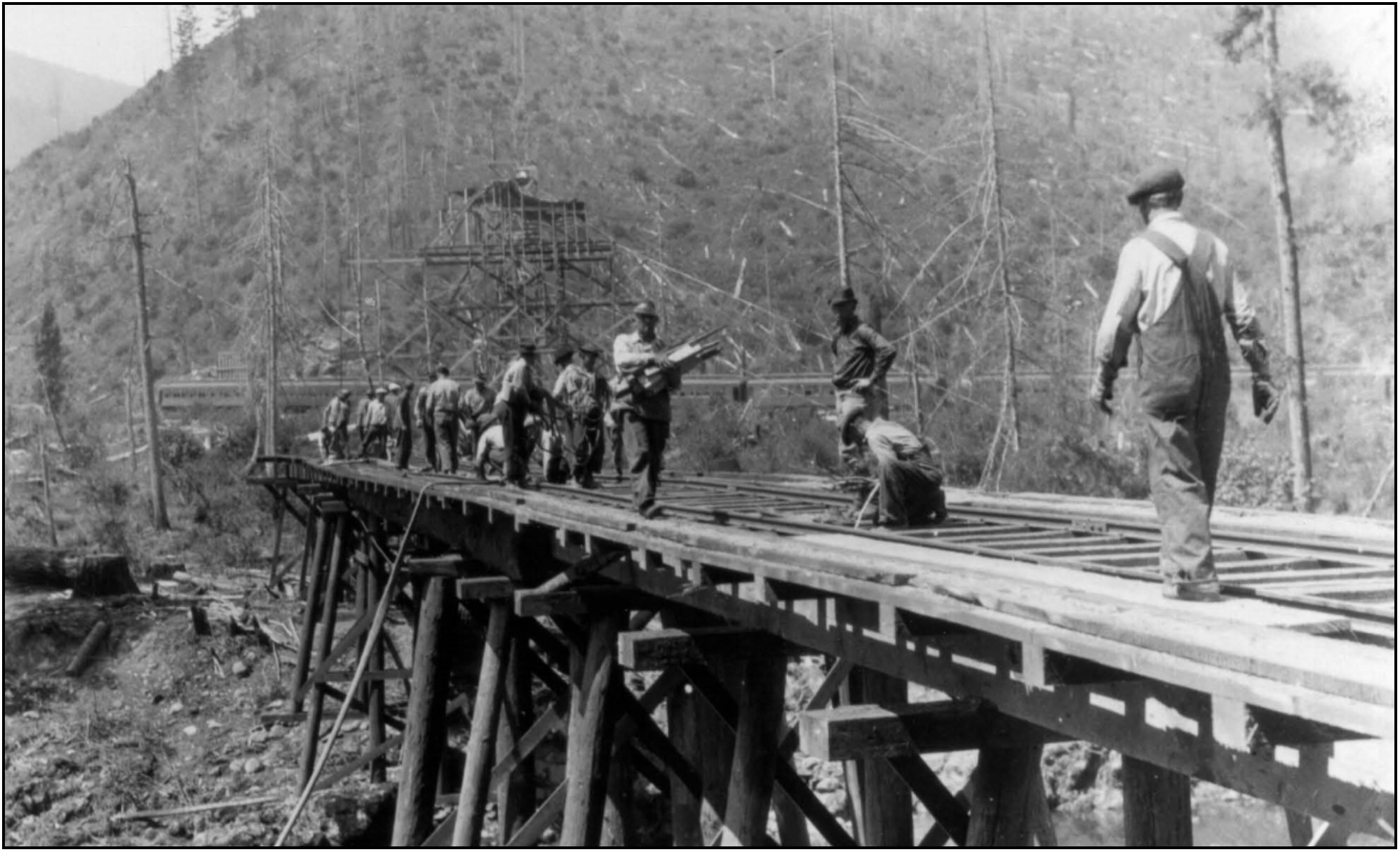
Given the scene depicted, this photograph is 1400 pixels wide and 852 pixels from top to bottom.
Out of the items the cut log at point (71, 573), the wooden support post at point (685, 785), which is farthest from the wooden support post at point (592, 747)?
the cut log at point (71, 573)

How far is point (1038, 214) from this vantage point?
168 feet

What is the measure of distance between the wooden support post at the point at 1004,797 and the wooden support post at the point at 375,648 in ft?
34.0

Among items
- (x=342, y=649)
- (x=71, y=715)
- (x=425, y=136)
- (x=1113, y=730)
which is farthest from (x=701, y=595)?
(x=425, y=136)

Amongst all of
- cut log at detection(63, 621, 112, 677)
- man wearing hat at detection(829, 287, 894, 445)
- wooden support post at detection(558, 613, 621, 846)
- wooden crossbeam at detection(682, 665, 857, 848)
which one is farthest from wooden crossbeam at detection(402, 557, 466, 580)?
cut log at detection(63, 621, 112, 677)

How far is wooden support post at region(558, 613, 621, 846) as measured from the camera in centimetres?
696

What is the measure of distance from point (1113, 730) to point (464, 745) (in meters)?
14.4

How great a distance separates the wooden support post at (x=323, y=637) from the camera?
46.9 feet

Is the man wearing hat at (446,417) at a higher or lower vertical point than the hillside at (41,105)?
lower

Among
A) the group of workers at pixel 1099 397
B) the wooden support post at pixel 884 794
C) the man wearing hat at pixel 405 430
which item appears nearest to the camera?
the group of workers at pixel 1099 397

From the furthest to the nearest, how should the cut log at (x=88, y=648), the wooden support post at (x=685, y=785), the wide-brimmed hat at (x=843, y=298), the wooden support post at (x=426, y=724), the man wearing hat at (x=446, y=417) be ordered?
1. the cut log at (x=88, y=648)
2. the man wearing hat at (x=446, y=417)
3. the wooden support post at (x=426, y=724)
4. the wooden support post at (x=685, y=785)
5. the wide-brimmed hat at (x=843, y=298)

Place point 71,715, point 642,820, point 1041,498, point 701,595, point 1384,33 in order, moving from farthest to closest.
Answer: point 71,715
point 642,820
point 1384,33
point 1041,498
point 701,595

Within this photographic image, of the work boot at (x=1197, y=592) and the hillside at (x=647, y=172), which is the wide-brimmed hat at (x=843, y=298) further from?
the hillside at (x=647, y=172)

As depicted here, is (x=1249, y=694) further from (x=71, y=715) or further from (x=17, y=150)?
(x=17, y=150)

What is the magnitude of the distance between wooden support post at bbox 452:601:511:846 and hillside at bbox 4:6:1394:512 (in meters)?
18.9
